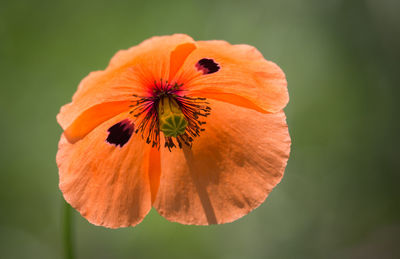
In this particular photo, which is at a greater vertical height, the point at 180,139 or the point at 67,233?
the point at 180,139

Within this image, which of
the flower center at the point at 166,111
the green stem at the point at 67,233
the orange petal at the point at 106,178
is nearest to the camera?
the orange petal at the point at 106,178

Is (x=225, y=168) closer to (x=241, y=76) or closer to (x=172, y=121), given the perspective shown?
(x=172, y=121)

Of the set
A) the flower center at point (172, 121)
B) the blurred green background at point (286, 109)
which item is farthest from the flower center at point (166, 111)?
the blurred green background at point (286, 109)

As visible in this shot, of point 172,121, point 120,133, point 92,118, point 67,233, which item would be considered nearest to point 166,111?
point 172,121

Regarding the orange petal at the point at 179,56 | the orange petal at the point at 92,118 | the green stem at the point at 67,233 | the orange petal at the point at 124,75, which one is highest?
the orange petal at the point at 179,56

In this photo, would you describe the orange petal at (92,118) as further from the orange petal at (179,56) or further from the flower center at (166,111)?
the orange petal at (179,56)

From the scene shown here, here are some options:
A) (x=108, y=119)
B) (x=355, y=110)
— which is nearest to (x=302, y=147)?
(x=355, y=110)
